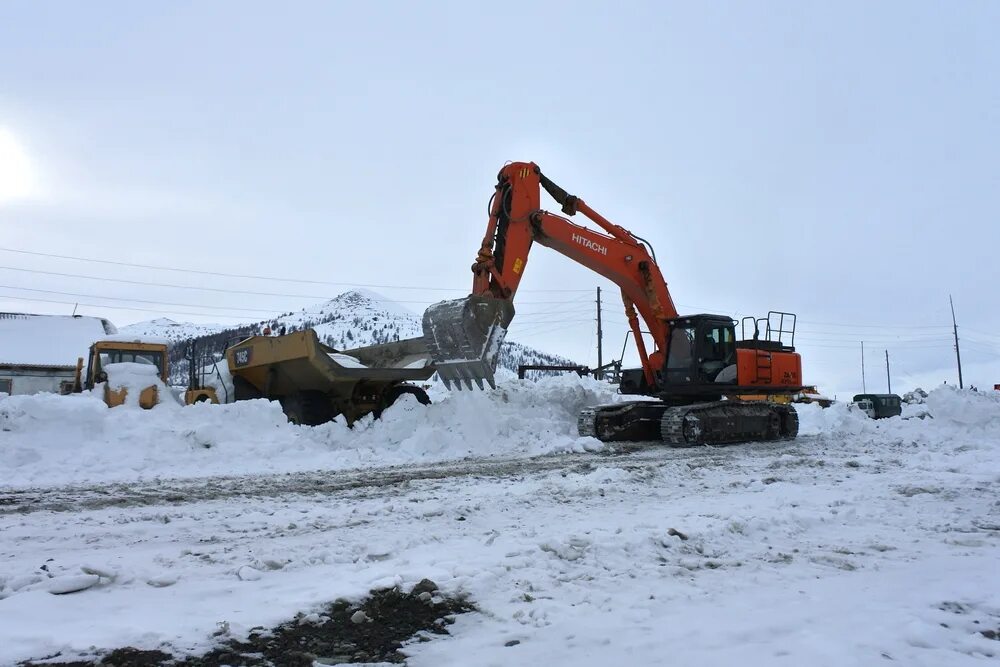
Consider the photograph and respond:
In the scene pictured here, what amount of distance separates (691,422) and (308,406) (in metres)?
7.33

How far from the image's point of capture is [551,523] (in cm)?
533

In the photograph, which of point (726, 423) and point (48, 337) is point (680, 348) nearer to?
point (726, 423)

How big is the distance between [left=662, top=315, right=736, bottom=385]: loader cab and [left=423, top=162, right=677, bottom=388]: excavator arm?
399mm

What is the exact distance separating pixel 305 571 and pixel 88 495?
4052 mm

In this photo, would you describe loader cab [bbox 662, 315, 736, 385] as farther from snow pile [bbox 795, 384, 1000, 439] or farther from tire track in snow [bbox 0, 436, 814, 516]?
snow pile [bbox 795, 384, 1000, 439]

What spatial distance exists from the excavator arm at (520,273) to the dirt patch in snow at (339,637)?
823 centimetres

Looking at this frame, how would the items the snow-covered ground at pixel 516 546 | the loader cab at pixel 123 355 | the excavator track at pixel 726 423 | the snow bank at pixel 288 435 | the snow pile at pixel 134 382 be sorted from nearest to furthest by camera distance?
the snow-covered ground at pixel 516 546
the snow bank at pixel 288 435
the excavator track at pixel 726 423
the snow pile at pixel 134 382
the loader cab at pixel 123 355

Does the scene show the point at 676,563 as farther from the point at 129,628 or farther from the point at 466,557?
the point at 129,628

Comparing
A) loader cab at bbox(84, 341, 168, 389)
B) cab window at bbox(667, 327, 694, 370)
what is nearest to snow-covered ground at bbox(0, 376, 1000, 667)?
cab window at bbox(667, 327, 694, 370)

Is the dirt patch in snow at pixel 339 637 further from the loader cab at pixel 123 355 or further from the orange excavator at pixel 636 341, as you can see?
the loader cab at pixel 123 355

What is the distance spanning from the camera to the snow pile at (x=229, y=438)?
9.05 metres

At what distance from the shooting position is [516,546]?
14.8 feet

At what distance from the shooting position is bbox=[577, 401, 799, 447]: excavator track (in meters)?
12.7

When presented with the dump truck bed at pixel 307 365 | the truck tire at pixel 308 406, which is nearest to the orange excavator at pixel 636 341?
the dump truck bed at pixel 307 365
